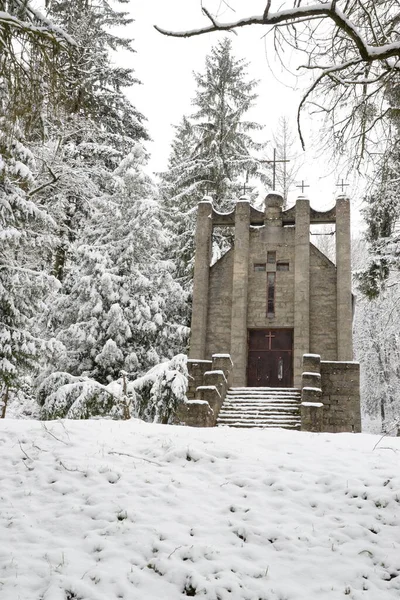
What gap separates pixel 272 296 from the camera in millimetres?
21516

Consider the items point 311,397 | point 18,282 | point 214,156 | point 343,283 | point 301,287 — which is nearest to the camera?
point 18,282

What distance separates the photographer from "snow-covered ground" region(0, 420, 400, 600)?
4.88m

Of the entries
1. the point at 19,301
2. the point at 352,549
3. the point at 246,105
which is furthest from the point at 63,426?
the point at 246,105

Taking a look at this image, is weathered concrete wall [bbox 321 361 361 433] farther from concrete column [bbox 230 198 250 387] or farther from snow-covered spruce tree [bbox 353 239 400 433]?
snow-covered spruce tree [bbox 353 239 400 433]

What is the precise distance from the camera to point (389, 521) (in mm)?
5957

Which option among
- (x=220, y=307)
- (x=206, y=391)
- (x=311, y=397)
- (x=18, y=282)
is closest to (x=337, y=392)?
(x=311, y=397)

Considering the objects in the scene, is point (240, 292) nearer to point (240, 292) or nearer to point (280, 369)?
point (240, 292)

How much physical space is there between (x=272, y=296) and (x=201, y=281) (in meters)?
2.67

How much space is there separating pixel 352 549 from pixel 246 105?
87.5 feet

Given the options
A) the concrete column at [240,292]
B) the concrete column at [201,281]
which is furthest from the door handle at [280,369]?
the concrete column at [201,281]

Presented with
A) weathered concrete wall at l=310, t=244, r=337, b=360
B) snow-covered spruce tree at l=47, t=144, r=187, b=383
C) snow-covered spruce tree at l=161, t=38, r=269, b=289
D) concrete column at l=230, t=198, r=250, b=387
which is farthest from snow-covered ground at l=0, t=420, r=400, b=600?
snow-covered spruce tree at l=161, t=38, r=269, b=289

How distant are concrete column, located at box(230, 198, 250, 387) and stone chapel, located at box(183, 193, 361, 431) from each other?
0.12 ft

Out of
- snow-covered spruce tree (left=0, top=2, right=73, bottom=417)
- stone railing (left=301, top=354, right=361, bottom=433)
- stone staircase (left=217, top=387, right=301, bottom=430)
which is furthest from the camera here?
stone railing (left=301, top=354, right=361, bottom=433)

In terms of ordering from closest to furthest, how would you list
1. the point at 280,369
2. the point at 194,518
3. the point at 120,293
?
the point at 194,518, the point at 120,293, the point at 280,369
